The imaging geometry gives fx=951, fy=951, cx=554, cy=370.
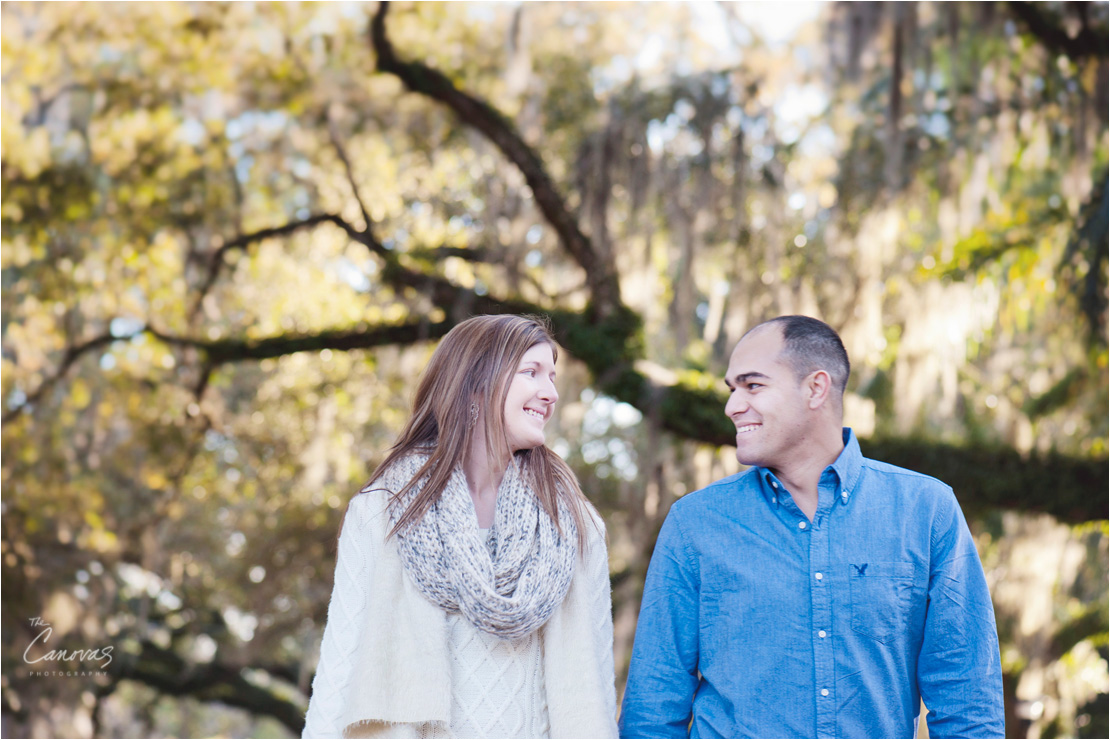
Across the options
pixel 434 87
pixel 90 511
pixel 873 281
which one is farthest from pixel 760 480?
pixel 90 511

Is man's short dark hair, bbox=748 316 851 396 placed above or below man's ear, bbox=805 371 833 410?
above

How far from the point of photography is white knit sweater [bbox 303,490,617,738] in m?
1.99

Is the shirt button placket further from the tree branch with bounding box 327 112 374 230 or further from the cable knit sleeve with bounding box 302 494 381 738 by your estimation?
the tree branch with bounding box 327 112 374 230

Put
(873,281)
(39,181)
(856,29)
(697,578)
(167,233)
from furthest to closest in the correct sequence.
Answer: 1. (167,233)
2. (39,181)
3. (873,281)
4. (856,29)
5. (697,578)

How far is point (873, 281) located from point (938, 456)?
1.40 meters

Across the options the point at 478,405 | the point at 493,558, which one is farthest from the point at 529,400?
the point at 493,558

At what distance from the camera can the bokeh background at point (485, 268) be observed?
6.88 metres

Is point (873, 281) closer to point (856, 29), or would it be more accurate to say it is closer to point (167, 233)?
point (856, 29)

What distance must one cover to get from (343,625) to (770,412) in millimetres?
1013

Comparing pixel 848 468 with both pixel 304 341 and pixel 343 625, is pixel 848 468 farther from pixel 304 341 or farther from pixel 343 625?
pixel 304 341

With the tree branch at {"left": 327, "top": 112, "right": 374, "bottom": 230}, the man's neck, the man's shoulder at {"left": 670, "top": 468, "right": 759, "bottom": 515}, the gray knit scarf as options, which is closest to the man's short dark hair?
the man's neck

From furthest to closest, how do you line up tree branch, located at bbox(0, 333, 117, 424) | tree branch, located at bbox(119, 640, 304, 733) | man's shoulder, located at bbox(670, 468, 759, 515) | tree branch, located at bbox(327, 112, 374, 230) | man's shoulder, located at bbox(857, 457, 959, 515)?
tree branch, located at bbox(119, 640, 304, 733)
tree branch, located at bbox(0, 333, 117, 424)
tree branch, located at bbox(327, 112, 374, 230)
man's shoulder, located at bbox(670, 468, 759, 515)
man's shoulder, located at bbox(857, 457, 959, 515)

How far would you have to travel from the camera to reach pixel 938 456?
21.7 feet

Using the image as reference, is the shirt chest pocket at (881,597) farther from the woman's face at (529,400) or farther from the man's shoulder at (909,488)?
the woman's face at (529,400)
